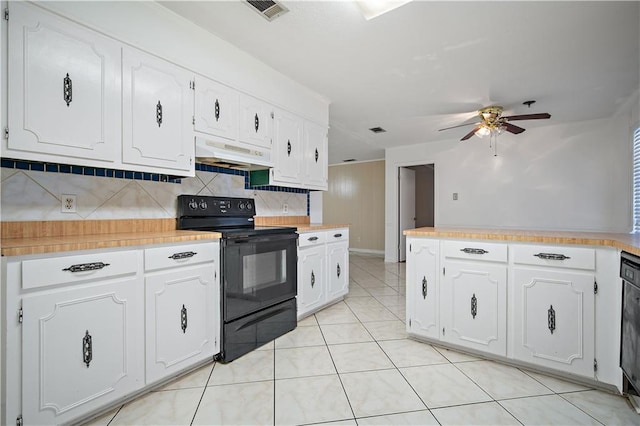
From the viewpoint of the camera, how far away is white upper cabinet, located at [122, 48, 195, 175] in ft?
5.73

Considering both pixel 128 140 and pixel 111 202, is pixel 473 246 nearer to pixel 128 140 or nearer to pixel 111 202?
pixel 128 140

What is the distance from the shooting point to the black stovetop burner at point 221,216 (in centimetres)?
225

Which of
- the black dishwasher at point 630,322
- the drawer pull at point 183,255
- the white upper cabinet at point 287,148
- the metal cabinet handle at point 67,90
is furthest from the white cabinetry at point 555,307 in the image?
the metal cabinet handle at point 67,90

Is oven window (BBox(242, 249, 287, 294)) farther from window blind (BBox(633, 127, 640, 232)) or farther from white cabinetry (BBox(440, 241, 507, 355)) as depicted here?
window blind (BBox(633, 127, 640, 232))

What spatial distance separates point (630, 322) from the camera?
1.51 metres

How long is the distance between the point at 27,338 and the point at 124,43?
1.62 m

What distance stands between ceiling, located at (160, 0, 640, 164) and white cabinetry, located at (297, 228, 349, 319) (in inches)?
62.8

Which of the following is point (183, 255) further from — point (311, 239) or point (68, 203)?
point (311, 239)

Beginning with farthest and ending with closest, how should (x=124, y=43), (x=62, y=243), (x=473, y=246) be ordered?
(x=473, y=246) → (x=124, y=43) → (x=62, y=243)

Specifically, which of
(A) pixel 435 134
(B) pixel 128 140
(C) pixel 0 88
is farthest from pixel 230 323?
(A) pixel 435 134

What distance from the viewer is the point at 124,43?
1717mm

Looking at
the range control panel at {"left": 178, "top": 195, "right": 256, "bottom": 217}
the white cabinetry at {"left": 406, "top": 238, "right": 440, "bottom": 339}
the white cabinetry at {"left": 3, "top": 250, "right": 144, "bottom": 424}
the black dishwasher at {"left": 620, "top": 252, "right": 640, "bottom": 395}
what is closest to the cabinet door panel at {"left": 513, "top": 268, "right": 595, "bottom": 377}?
the black dishwasher at {"left": 620, "top": 252, "right": 640, "bottom": 395}

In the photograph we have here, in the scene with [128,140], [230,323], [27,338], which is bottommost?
[230,323]

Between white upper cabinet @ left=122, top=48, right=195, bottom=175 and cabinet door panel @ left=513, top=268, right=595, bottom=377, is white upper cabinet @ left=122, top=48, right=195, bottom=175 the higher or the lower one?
the higher one
